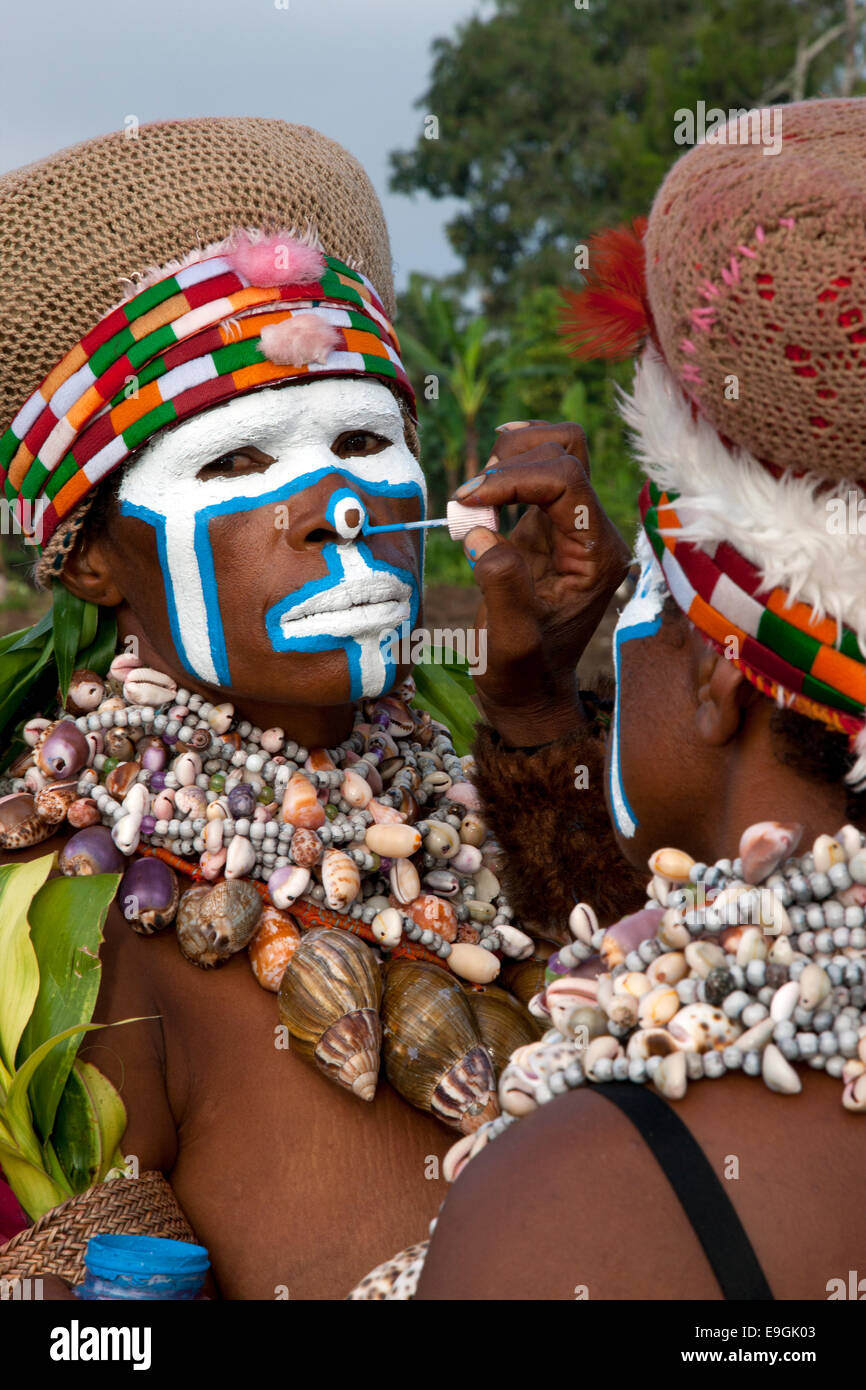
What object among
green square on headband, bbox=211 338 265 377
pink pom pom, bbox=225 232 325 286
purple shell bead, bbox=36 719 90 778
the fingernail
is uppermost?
pink pom pom, bbox=225 232 325 286

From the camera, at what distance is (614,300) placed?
6.52ft

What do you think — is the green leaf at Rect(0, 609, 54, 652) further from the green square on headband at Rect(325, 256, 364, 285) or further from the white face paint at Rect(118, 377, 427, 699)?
the green square on headband at Rect(325, 256, 364, 285)

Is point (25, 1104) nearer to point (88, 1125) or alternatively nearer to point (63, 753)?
point (88, 1125)

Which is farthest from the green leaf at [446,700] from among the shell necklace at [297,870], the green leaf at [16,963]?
the green leaf at [16,963]

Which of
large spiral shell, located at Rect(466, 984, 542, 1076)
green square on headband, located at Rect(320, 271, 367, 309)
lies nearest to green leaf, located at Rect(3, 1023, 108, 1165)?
large spiral shell, located at Rect(466, 984, 542, 1076)

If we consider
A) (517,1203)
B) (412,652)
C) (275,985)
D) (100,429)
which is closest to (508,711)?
(412,652)

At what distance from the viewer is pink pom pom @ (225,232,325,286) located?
2.55 m

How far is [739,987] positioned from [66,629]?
1646 mm

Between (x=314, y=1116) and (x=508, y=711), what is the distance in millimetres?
903

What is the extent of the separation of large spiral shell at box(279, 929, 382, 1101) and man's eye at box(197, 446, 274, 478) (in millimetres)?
865

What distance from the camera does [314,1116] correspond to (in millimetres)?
2414

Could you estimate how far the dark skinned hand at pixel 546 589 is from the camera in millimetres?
2715

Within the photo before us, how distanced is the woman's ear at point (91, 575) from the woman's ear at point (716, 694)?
54.5 inches

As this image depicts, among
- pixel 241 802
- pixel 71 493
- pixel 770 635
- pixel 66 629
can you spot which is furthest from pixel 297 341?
pixel 770 635
